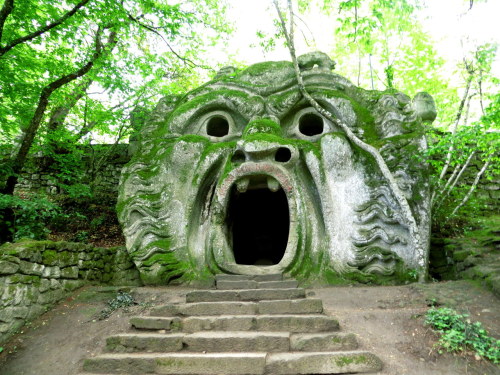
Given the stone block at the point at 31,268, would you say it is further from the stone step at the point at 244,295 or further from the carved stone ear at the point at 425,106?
the carved stone ear at the point at 425,106

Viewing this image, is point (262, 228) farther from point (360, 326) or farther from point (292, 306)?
point (360, 326)

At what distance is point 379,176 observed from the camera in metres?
5.33

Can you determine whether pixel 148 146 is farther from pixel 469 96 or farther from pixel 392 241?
pixel 469 96

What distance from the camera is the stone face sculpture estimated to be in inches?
201

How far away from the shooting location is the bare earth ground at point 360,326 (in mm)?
3039

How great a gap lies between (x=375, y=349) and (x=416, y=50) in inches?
382

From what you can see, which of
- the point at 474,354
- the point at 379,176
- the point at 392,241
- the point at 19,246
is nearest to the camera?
the point at 474,354

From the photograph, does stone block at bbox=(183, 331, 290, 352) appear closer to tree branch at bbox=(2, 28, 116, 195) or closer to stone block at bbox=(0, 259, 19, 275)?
stone block at bbox=(0, 259, 19, 275)

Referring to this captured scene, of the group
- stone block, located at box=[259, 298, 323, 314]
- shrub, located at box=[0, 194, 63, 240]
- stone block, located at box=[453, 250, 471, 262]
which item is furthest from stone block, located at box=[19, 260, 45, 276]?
stone block, located at box=[453, 250, 471, 262]

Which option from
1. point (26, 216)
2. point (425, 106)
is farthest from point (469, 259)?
point (26, 216)

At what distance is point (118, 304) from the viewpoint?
4.64 meters

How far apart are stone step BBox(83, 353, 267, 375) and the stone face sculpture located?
2.12 meters

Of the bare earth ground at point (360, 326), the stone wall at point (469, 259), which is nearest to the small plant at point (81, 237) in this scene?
the bare earth ground at point (360, 326)

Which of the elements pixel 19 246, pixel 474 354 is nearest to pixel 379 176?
pixel 474 354
